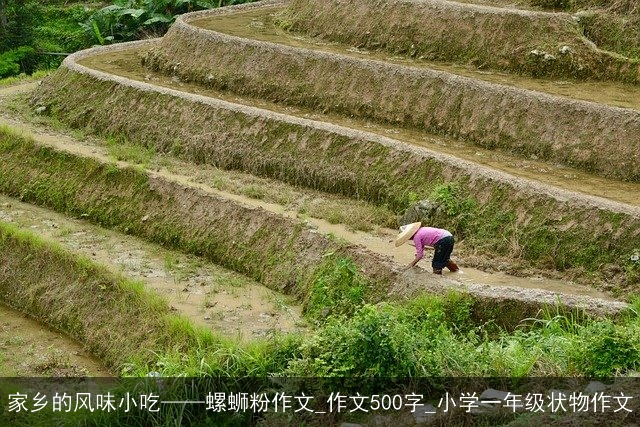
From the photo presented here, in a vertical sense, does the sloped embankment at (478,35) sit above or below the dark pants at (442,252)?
above

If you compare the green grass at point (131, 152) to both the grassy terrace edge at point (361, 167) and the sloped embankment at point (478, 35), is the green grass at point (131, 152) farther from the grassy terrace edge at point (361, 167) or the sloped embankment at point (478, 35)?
the sloped embankment at point (478, 35)

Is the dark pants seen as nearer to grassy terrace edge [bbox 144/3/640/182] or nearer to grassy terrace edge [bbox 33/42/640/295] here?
grassy terrace edge [bbox 33/42/640/295]

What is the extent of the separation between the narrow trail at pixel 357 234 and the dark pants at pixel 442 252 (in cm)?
17

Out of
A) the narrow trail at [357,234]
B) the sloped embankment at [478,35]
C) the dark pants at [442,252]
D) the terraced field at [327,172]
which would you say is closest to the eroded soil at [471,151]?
the terraced field at [327,172]

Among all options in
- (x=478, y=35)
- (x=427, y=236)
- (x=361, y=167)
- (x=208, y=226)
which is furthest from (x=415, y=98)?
(x=427, y=236)

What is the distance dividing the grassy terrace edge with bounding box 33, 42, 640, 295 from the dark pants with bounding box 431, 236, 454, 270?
45.8 inches

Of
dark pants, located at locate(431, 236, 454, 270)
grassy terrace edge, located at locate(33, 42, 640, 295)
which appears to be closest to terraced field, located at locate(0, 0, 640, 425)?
grassy terrace edge, located at locate(33, 42, 640, 295)

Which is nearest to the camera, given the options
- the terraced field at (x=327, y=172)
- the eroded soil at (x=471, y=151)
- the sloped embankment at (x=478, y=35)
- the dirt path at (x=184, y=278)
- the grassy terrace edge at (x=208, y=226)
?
the grassy terrace edge at (x=208, y=226)

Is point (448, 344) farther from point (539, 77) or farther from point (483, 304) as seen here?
point (539, 77)

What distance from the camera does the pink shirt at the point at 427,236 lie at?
1139 cm

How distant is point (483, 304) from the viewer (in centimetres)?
1084

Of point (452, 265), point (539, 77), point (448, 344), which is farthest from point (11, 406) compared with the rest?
point (539, 77)

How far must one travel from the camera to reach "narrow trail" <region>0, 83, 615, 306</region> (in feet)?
37.7

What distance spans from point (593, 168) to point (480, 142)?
199 centimetres
